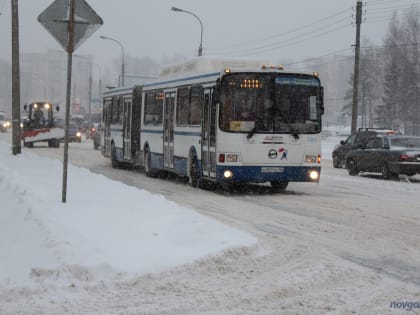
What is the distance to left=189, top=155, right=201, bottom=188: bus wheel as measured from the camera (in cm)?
1852

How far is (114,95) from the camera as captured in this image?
27766 millimetres

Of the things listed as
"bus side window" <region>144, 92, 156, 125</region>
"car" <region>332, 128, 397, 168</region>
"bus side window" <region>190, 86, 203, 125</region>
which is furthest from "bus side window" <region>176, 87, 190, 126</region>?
"car" <region>332, 128, 397, 168</region>

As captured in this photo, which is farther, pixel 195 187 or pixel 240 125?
pixel 195 187

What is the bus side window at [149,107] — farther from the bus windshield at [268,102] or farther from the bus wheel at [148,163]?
the bus windshield at [268,102]

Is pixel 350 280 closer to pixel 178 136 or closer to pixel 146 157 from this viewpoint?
pixel 178 136

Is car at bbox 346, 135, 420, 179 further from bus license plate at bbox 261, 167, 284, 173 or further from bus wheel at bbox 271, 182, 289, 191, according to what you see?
bus license plate at bbox 261, 167, 284, 173

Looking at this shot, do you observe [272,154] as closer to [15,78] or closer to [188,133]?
[188,133]

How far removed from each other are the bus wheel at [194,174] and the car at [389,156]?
7.38 metres

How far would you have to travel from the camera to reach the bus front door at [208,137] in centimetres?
1712

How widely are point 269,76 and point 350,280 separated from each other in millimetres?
9981

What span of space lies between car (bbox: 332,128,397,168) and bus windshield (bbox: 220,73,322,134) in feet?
35.8

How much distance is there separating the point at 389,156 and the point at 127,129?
8.86 m

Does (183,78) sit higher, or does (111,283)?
(183,78)

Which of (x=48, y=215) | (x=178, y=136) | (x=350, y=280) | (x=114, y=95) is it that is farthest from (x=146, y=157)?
(x=350, y=280)
